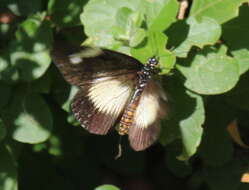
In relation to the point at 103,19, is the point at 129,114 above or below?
below

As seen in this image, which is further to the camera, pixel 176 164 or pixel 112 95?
pixel 176 164

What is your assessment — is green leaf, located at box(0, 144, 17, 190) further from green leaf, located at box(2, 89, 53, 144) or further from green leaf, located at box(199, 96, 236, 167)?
green leaf, located at box(199, 96, 236, 167)

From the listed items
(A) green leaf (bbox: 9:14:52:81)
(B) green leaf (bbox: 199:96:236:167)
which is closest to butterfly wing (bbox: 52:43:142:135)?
(A) green leaf (bbox: 9:14:52:81)

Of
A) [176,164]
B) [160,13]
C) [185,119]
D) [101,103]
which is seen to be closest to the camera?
[160,13]

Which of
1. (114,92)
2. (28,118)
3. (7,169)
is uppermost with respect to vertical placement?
(114,92)

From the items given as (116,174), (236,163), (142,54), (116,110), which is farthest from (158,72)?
(116,174)

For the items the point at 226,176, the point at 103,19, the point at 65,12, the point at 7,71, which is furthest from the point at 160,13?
the point at 226,176

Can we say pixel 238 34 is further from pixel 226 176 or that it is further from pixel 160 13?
pixel 226 176

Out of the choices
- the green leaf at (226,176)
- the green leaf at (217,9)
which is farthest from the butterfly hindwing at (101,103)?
the green leaf at (226,176)
